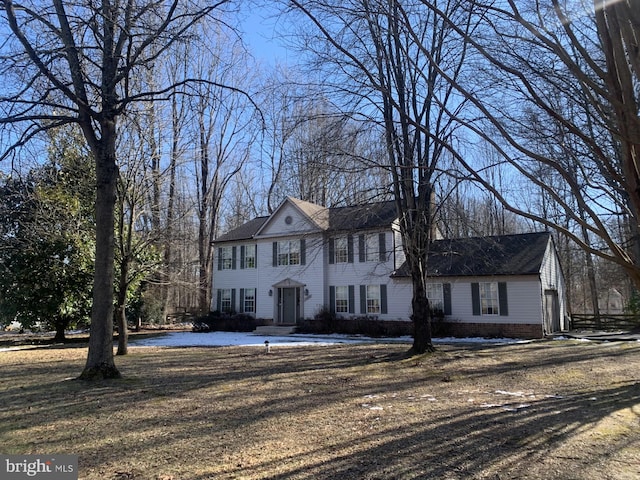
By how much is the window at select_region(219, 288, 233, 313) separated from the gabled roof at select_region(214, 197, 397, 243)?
330cm

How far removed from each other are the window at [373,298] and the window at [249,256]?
8050 millimetres

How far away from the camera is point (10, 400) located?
7.50m

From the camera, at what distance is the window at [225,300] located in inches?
1144

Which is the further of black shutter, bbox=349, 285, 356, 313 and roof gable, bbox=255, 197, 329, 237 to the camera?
roof gable, bbox=255, 197, 329, 237

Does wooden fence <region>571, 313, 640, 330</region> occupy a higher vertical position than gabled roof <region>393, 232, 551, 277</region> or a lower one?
lower

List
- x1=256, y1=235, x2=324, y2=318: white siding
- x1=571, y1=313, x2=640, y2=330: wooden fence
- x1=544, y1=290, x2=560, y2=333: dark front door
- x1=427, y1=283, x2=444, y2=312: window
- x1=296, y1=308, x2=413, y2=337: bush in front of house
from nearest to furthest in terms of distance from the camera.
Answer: x1=544, y1=290, x2=560, y2=333: dark front door, x1=427, y1=283, x2=444, y2=312: window, x1=296, y1=308, x2=413, y2=337: bush in front of house, x1=571, y1=313, x2=640, y2=330: wooden fence, x1=256, y1=235, x2=324, y2=318: white siding

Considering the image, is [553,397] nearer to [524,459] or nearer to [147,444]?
[524,459]

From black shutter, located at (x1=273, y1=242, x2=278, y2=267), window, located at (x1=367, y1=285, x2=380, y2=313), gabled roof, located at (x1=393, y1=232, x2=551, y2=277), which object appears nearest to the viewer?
gabled roof, located at (x1=393, y1=232, x2=551, y2=277)

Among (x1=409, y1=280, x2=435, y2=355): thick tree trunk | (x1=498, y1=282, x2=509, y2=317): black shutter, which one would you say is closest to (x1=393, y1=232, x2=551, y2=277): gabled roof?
(x1=498, y1=282, x2=509, y2=317): black shutter

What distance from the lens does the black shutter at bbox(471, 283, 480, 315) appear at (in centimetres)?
2122

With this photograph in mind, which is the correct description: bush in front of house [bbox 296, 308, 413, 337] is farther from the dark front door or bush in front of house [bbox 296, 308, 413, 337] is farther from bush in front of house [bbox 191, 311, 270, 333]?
the dark front door

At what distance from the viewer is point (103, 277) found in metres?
9.09

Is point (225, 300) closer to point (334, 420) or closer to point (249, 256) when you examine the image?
point (249, 256)

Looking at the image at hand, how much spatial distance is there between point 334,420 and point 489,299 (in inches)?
659
